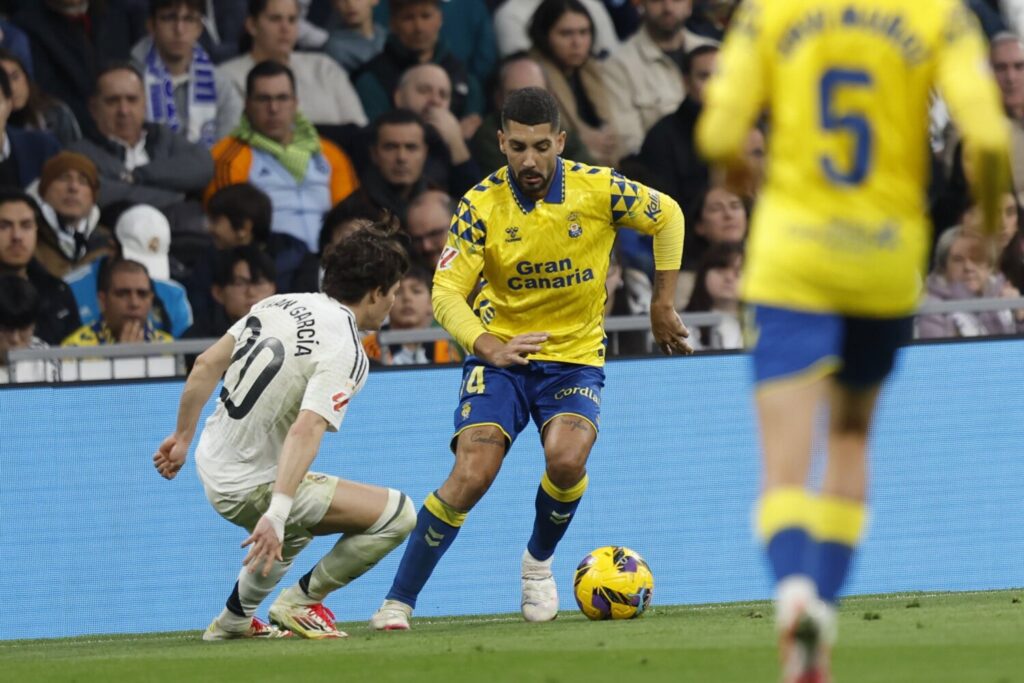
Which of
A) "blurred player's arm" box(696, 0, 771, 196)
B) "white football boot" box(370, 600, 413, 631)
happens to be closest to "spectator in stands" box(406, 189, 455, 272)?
"white football boot" box(370, 600, 413, 631)

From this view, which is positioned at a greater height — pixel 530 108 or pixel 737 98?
pixel 737 98

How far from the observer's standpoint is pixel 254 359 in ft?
26.3

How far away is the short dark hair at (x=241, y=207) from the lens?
12062 millimetres

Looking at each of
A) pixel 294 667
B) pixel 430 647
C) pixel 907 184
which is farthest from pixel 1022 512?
pixel 907 184

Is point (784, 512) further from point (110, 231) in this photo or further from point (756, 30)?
point (110, 231)

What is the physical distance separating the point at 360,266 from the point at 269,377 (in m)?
0.61

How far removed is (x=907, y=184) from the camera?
5195mm

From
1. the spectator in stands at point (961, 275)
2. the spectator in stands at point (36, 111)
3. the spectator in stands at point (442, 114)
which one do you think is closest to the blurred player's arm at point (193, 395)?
the spectator in stands at point (36, 111)

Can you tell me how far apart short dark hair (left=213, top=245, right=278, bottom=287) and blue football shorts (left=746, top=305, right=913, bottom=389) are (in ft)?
22.0

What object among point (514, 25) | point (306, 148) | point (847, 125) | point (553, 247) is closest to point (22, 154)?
point (306, 148)

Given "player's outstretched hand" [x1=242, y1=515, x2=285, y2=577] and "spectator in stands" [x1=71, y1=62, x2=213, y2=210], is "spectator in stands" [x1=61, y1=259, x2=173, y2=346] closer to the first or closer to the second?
"spectator in stands" [x1=71, y1=62, x2=213, y2=210]

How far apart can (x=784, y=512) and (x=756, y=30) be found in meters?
1.32

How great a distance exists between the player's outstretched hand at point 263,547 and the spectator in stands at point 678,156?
6836 millimetres

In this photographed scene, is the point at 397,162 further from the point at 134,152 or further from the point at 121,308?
the point at 121,308
